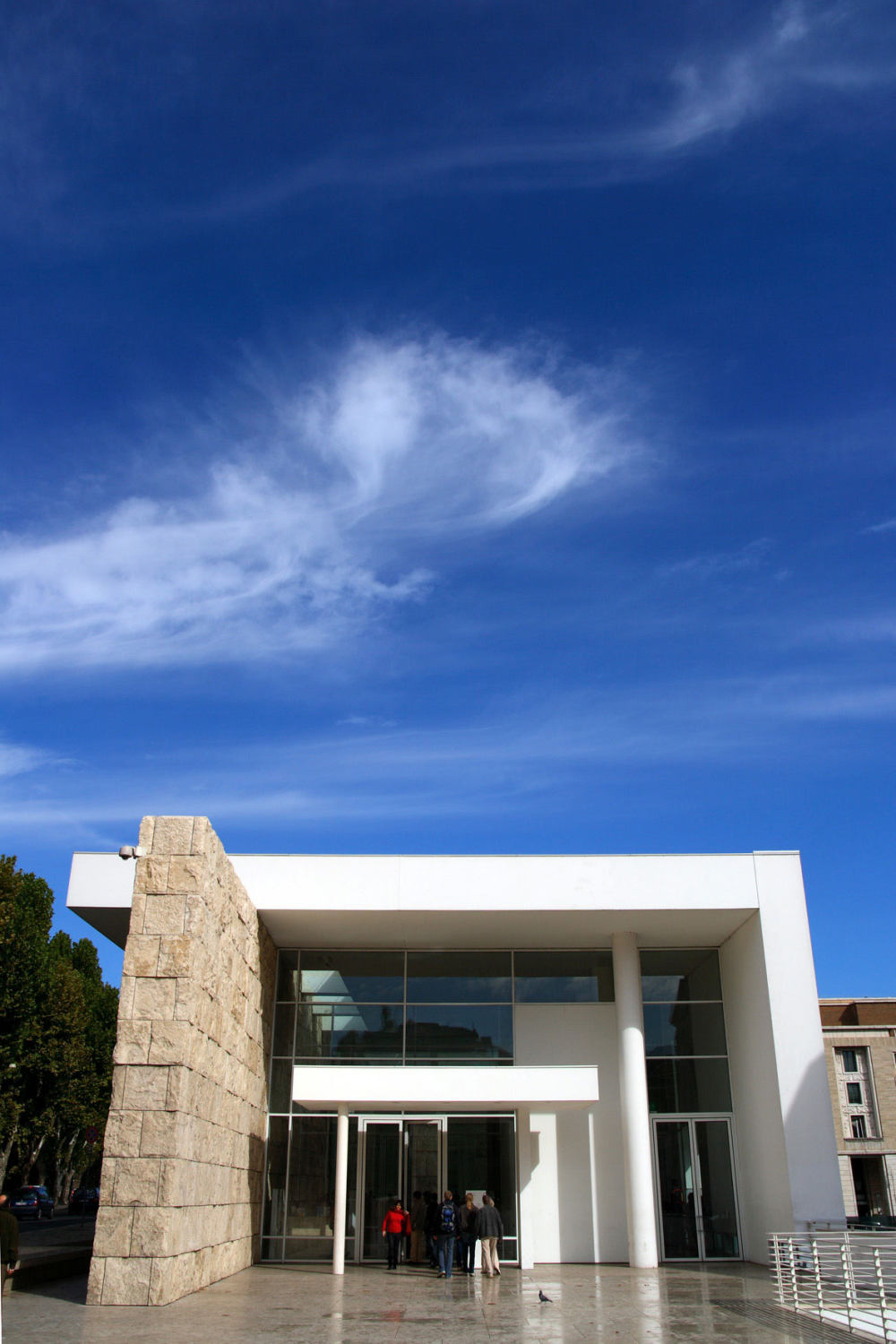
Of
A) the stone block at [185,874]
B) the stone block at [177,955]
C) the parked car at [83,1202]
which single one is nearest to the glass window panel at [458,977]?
the stone block at [185,874]

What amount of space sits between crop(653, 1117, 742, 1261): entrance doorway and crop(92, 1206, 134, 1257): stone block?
11.7 metres

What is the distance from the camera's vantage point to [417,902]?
19.3 meters

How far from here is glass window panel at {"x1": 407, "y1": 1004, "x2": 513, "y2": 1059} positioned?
21.3 metres

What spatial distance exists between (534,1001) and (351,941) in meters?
4.17

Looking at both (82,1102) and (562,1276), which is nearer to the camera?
(562,1276)

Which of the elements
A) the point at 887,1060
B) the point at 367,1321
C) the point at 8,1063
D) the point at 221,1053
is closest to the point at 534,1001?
the point at 221,1053

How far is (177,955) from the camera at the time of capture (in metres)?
13.6

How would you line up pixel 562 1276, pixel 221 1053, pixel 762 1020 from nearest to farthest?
pixel 221 1053 < pixel 562 1276 < pixel 762 1020

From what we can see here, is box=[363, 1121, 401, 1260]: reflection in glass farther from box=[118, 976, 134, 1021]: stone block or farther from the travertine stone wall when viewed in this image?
box=[118, 976, 134, 1021]: stone block

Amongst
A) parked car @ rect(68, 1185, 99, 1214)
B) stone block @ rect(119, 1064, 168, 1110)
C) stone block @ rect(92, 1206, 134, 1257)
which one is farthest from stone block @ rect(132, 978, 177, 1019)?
parked car @ rect(68, 1185, 99, 1214)

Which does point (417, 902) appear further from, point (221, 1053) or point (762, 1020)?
point (762, 1020)

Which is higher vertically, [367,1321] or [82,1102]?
[82,1102]

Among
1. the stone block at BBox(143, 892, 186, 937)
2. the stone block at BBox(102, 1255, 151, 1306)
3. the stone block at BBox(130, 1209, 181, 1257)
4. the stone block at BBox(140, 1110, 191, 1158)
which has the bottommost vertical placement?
the stone block at BBox(102, 1255, 151, 1306)

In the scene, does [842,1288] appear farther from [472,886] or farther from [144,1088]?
[144,1088]
